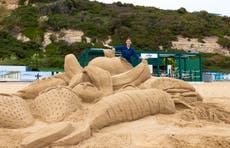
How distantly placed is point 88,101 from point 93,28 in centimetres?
4385

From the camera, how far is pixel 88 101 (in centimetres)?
543

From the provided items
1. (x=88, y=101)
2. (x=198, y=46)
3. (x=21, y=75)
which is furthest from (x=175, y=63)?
(x=198, y=46)

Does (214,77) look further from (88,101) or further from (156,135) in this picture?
(156,135)

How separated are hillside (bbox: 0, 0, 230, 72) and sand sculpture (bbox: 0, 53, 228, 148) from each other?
30359 millimetres

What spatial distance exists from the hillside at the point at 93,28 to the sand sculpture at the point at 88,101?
30359mm

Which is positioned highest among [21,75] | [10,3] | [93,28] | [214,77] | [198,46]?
[10,3]

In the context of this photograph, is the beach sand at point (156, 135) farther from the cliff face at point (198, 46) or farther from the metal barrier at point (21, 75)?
the cliff face at point (198, 46)

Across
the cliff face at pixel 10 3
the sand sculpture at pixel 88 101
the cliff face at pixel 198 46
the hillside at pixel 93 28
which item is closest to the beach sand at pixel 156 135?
the sand sculpture at pixel 88 101

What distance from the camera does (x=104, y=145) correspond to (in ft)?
13.6

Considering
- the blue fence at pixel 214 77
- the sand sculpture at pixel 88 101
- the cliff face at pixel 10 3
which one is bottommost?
the blue fence at pixel 214 77

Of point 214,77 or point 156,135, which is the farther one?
point 214,77

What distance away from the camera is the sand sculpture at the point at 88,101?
4.25 metres

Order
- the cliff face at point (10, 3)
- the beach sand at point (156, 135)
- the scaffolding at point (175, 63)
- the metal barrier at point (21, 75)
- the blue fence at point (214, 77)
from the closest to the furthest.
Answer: the beach sand at point (156, 135)
the scaffolding at point (175, 63)
the metal barrier at point (21, 75)
the blue fence at point (214, 77)
the cliff face at point (10, 3)

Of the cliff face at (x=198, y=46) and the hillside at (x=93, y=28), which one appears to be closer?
the hillside at (x=93, y=28)
